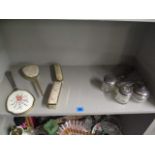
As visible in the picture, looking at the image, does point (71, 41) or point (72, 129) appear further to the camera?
point (72, 129)

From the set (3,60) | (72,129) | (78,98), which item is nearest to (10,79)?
(3,60)

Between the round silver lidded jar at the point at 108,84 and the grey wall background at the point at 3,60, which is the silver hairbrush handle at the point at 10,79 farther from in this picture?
the round silver lidded jar at the point at 108,84

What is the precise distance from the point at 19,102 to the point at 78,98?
26 cm

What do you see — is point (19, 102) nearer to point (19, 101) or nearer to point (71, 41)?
point (19, 101)

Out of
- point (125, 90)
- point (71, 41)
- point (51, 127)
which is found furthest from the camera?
point (51, 127)

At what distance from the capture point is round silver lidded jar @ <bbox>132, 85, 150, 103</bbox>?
711 millimetres

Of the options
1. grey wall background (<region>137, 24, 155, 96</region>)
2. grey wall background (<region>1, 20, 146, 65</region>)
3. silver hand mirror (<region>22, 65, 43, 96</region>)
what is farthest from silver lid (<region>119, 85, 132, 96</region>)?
silver hand mirror (<region>22, 65, 43, 96</region>)

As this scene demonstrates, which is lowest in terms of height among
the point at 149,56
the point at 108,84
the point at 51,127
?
the point at 51,127

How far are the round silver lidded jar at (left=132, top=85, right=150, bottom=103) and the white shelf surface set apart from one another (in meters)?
0.02

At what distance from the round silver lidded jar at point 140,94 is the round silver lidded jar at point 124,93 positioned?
0.03m

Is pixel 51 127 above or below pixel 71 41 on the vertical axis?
below

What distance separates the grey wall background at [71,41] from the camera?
2.43ft

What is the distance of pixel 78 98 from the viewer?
75cm
